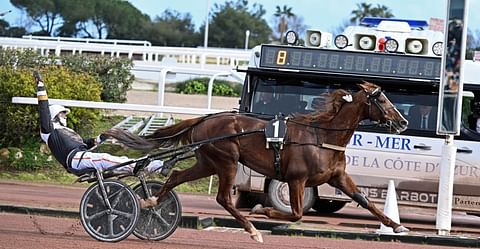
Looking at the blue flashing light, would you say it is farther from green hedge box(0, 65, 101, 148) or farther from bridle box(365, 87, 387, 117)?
green hedge box(0, 65, 101, 148)

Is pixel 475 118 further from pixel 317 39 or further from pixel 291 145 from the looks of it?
pixel 291 145

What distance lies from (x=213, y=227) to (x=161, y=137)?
7.95ft

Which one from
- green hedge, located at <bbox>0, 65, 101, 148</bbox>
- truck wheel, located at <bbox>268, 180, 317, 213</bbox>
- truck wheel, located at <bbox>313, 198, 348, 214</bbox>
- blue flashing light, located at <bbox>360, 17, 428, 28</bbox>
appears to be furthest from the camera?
green hedge, located at <bbox>0, 65, 101, 148</bbox>

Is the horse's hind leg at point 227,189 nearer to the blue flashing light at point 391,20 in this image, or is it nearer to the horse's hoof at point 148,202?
the horse's hoof at point 148,202

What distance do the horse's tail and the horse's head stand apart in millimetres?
2033

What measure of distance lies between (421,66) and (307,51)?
1731mm

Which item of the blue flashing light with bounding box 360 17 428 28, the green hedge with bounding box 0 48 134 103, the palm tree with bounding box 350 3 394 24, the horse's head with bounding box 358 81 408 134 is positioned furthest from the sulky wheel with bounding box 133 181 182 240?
the palm tree with bounding box 350 3 394 24

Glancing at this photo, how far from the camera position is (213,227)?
14.7 m

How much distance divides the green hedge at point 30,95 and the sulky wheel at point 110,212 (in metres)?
9.54

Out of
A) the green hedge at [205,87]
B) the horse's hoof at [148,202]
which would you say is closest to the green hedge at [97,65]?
the green hedge at [205,87]

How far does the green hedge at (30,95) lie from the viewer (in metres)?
21.1

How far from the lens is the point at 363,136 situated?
16266mm

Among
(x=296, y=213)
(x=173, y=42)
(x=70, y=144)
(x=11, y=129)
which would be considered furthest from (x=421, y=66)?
(x=173, y=42)

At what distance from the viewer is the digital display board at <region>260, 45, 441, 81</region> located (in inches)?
627
